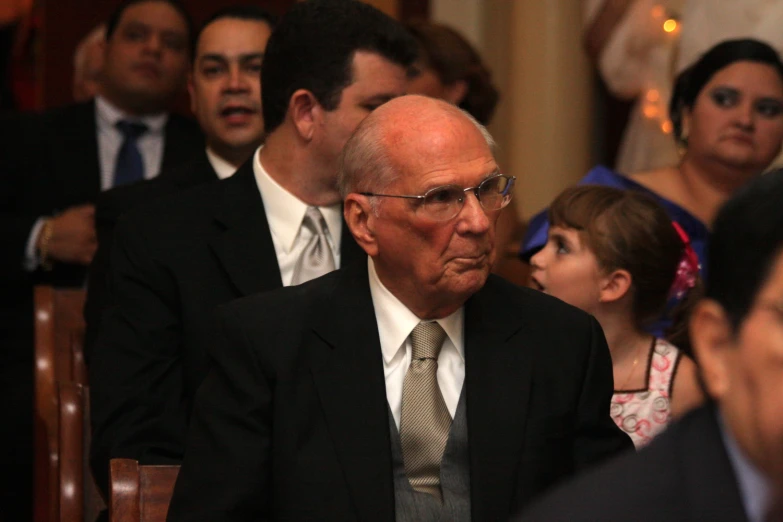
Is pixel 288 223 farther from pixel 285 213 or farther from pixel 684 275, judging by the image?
pixel 684 275

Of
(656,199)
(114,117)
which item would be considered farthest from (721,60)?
(114,117)

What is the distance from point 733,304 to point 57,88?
5.36 metres

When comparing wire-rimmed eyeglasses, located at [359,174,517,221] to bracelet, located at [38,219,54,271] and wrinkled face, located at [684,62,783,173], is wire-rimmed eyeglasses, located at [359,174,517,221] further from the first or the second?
bracelet, located at [38,219,54,271]

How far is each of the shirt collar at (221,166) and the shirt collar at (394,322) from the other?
50.3 inches

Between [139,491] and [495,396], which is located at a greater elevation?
[495,396]

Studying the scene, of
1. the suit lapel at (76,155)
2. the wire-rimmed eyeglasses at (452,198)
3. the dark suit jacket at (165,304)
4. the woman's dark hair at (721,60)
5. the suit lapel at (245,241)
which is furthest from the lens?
the suit lapel at (76,155)

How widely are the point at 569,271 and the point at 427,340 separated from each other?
74 cm

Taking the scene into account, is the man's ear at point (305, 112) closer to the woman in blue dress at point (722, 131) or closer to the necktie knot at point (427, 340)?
the necktie knot at point (427, 340)

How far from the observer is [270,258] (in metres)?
2.75

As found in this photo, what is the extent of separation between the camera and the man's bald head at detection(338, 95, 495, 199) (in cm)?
217

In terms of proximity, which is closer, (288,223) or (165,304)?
(165,304)

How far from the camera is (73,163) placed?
4.27 m

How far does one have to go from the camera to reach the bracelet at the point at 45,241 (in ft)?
13.1

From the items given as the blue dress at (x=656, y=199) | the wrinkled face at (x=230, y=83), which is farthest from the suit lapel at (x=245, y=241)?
the blue dress at (x=656, y=199)
